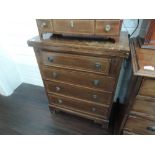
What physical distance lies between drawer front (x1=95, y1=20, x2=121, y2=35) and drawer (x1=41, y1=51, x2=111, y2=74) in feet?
0.60

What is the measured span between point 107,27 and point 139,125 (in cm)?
83

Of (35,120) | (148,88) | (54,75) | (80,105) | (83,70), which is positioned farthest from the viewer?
(35,120)

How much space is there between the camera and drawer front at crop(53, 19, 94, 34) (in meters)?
0.85

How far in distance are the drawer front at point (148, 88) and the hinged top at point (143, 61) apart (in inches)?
2.6

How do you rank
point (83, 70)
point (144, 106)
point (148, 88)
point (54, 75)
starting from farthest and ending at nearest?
1. point (54, 75)
2. point (83, 70)
3. point (144, 106)
4. point (148, 88)

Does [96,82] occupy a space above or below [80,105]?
above

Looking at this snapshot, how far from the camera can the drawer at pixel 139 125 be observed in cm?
100

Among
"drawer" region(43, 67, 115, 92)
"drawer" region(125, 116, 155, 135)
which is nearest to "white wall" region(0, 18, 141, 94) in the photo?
"drawer" region(43, 67, 115, 92)

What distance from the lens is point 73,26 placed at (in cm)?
88

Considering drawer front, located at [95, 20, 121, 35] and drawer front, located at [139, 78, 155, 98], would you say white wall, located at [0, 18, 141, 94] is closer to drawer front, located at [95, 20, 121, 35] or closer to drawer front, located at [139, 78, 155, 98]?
drawer front, located at [95, 20, 121, 35]

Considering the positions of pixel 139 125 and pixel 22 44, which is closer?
pixel 139 125

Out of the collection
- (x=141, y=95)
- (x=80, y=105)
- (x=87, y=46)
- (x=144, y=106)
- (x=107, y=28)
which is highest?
(x=107, y=28)

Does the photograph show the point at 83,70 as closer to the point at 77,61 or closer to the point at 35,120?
the point at 77,61

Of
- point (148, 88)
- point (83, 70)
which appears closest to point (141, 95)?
point (148, 88)
